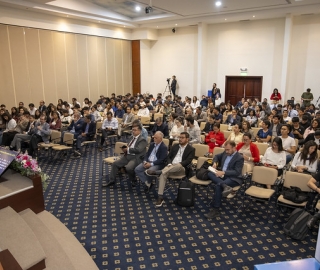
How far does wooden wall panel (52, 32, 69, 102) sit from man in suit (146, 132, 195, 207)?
1055 cm

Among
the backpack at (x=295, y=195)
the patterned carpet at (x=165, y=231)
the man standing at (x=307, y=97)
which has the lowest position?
the patterned carpet at (x=165, y=231)

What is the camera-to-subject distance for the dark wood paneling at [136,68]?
1828 centimetres

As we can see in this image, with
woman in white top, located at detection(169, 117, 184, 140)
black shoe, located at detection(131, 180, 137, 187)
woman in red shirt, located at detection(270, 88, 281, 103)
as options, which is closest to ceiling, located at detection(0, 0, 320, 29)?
woman in red shirt, located at detection(270, 88, 281, 103)

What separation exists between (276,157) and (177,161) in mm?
1945

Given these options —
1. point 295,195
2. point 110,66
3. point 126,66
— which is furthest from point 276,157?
point 126,66

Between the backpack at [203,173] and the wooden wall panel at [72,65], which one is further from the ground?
the wooden wall panel at [72,65]

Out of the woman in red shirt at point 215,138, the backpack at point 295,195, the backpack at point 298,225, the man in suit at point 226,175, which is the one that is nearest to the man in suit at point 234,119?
the woman in red shirt at point 215,138

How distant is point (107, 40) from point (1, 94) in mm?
7037

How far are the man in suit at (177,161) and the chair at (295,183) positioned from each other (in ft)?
5.79

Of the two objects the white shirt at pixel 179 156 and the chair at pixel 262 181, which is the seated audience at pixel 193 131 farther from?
the chair at pixel 262 181

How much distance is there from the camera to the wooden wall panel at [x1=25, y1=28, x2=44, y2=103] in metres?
12.9

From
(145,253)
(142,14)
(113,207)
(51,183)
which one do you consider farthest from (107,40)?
(145,253)

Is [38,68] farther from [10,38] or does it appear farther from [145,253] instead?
[145,253]

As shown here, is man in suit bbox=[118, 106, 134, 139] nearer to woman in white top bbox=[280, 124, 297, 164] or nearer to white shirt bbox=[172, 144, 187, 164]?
white shirt bbox=[172, 144, 187, 164]
